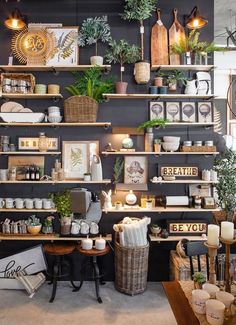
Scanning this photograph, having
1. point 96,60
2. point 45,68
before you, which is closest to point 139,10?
point 96,60

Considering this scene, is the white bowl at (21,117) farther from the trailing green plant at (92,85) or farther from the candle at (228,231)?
the candle at (228,231)

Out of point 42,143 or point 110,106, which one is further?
point 110,106

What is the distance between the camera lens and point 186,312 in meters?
1.79

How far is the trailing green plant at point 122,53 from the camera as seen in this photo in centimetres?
380

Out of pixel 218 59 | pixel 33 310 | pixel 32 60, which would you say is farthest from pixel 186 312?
pixel 218 59

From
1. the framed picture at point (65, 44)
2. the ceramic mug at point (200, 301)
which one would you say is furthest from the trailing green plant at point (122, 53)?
the ceramic mug at point (200, 301)

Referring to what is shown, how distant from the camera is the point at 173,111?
3957 mm

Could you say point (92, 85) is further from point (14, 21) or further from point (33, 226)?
point (33, 226)

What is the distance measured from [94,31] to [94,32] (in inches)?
0.4

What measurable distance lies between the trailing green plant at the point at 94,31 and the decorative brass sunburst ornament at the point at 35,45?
362 millimetres

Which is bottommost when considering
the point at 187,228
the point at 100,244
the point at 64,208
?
the point at 100,244

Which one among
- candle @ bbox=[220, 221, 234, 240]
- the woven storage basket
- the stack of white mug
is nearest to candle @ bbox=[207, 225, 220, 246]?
candle @ bbox=[220, 221, 234, 240]

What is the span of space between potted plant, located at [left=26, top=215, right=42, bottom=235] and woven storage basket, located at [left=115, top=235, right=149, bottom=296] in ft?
3.09

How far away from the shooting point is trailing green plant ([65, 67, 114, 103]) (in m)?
3.77
